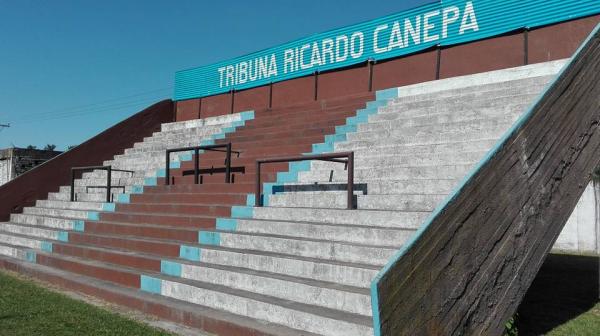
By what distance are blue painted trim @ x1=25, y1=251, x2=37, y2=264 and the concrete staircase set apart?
5 cm

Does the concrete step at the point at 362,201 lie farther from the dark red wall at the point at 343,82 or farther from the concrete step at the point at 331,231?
the dark red wall at the point at 343,82

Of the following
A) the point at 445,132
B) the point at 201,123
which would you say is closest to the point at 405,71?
the point at 445,132

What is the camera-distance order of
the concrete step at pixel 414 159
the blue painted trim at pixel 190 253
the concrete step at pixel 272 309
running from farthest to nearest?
the blue painted trim at pixel 190 253 → the concrete step at pixel 414 159 → the concrete step at pixel 272 309

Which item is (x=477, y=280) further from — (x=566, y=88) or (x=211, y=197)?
(x=211, y=197)

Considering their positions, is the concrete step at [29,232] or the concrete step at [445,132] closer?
the concrete step at [445,132]

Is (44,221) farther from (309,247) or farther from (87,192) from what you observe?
(309,247)

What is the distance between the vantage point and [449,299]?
341cm

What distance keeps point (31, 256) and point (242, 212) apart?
13.0 feet

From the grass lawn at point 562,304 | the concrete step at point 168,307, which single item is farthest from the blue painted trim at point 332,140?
the grass lawn at point 562,304

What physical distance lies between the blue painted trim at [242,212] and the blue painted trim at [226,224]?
20cm

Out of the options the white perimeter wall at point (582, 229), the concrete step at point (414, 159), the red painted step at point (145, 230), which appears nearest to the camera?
the concrete step at point (414, 159)

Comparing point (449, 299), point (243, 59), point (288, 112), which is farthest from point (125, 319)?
point (243, 59)

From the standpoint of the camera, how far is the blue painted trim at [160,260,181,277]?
612cm

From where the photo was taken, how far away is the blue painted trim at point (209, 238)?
6461mm
